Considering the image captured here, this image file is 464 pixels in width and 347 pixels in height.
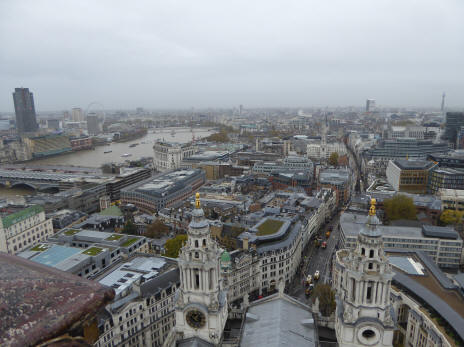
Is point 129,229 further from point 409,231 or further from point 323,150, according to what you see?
point 323,150

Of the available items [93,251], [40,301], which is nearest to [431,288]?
[93,251]

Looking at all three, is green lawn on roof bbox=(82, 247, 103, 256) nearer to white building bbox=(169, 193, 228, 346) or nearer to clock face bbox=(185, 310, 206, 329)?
white building bbox=(169, 193, 228, 346)

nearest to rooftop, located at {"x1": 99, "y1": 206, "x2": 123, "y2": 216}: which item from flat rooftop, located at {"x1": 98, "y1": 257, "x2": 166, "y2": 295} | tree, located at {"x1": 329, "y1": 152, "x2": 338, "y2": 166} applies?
flat rooftop, located at {"x1": 98, "y1": 257, "x2": 166, "y2": 295}

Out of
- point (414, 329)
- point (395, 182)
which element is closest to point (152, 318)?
point (414, 329)

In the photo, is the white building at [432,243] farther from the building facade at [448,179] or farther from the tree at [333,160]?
the tree at [333,160]

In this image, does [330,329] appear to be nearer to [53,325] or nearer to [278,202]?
[53,325]

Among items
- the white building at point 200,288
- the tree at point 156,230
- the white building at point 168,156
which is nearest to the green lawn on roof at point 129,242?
the tree at point 156,230
